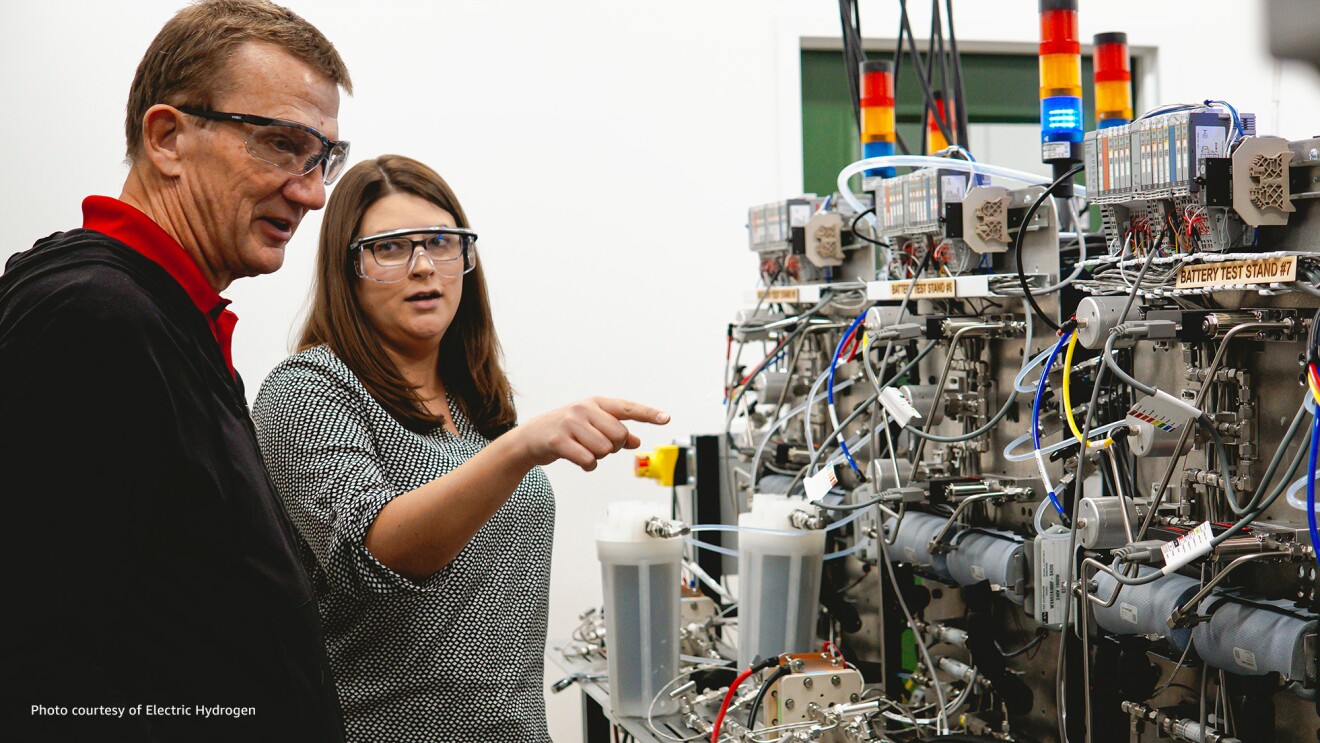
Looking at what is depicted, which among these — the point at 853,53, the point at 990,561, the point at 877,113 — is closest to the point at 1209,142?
the point at 990,561

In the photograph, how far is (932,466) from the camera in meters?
2.21

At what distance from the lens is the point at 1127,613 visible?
5.32 ft

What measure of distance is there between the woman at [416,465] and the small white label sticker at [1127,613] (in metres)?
0.74

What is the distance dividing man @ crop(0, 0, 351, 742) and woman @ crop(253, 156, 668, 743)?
246 millimetres

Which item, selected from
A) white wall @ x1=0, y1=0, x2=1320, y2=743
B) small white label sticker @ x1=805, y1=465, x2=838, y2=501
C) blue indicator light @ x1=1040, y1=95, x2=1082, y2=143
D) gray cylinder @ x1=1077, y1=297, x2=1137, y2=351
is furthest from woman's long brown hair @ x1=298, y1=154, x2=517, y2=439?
white wall @ x1=0, y1=0, x2=1320, y2=743

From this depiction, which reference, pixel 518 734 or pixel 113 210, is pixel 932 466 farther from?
pixel 113 210

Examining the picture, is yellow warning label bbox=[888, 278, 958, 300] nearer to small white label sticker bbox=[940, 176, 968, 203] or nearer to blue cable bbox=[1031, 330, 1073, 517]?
small white label sticker bbox=[940, 176, 968, 203]

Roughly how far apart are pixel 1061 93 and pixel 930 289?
39 centimetres

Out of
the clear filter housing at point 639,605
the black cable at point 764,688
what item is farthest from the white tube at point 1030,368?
the clear filter housing at point 639,605

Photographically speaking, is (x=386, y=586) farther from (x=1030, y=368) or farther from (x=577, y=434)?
(x=1030, y=368)

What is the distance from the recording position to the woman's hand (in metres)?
1.28

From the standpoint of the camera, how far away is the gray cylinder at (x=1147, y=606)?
1.56 m

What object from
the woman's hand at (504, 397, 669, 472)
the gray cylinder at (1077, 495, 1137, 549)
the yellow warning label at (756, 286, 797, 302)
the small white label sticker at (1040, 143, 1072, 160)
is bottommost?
the gray cylinder at (1077, 495, 1137, 549)

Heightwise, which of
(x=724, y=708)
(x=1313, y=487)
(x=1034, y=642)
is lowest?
(x=724, y=708)
